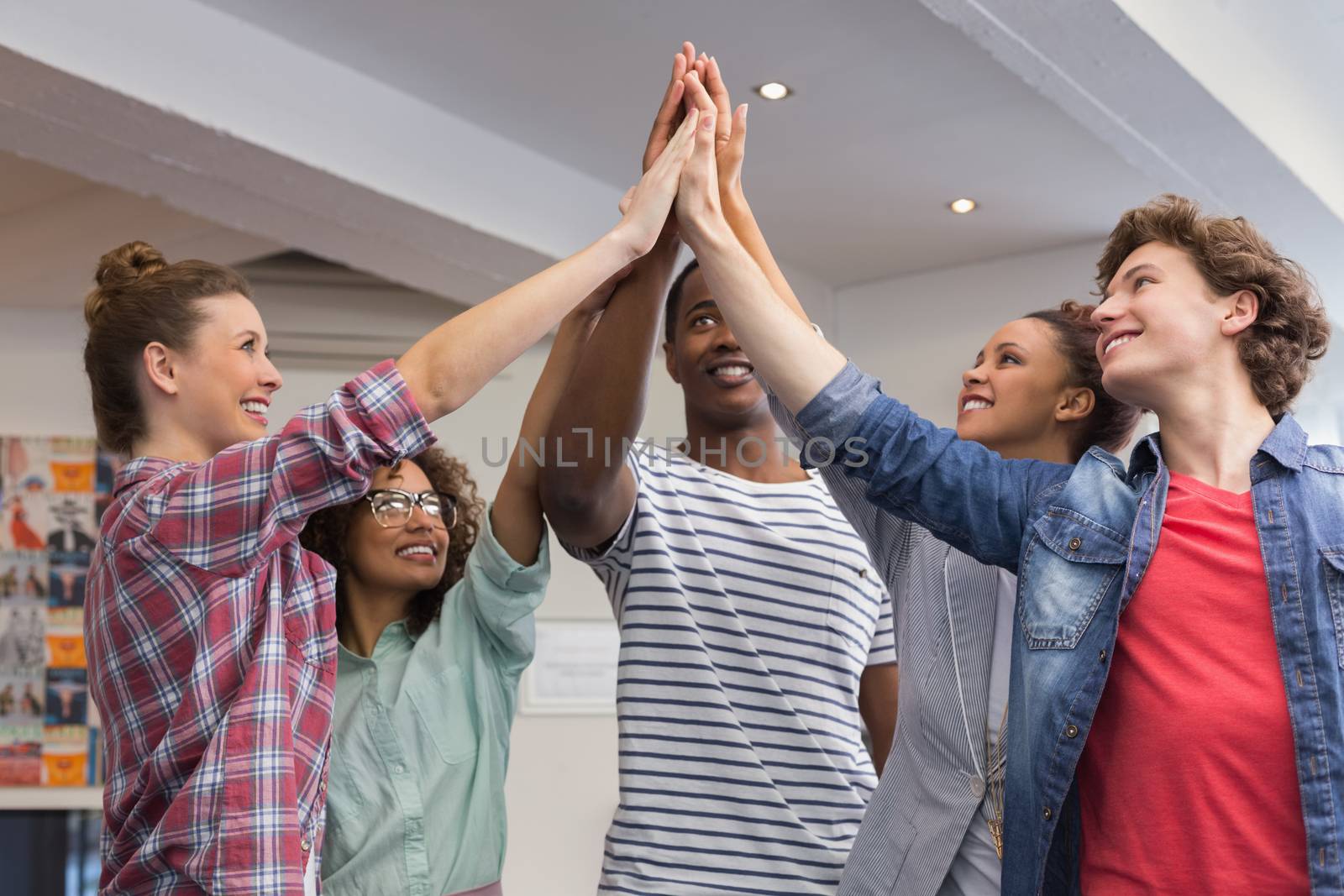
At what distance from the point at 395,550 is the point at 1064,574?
45.4 inches

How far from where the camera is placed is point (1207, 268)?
1330 millimetres

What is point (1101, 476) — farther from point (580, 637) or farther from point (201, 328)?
point (580, 637)

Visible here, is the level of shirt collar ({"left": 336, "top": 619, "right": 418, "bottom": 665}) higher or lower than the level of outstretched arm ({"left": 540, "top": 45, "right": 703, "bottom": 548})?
lower

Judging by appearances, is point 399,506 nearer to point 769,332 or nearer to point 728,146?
point 728,146

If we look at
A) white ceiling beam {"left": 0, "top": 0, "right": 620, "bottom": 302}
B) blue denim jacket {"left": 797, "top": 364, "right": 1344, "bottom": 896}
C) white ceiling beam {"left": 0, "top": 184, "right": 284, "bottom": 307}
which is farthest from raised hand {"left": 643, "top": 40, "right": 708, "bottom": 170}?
white ceiling beam {"left": 0, "top": 184, "right": 284, "bottom": 307}

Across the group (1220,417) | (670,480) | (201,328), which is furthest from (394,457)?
(1220,417)

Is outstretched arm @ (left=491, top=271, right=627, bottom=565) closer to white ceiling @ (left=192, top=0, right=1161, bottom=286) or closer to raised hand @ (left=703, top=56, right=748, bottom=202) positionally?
raised hand @ (left=703, top=56, right=748, bottom=202)

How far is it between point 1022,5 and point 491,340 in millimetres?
1512

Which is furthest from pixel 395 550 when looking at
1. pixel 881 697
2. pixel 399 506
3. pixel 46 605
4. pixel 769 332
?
pixel 46 605

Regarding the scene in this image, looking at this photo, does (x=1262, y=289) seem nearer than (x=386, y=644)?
Yes

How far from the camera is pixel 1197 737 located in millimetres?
1150

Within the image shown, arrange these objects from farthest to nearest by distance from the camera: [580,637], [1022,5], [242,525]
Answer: [580,637], [1022,5], [242,525]

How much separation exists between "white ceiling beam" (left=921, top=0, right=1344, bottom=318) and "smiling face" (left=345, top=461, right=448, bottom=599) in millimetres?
1303

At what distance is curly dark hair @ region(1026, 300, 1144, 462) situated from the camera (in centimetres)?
170
